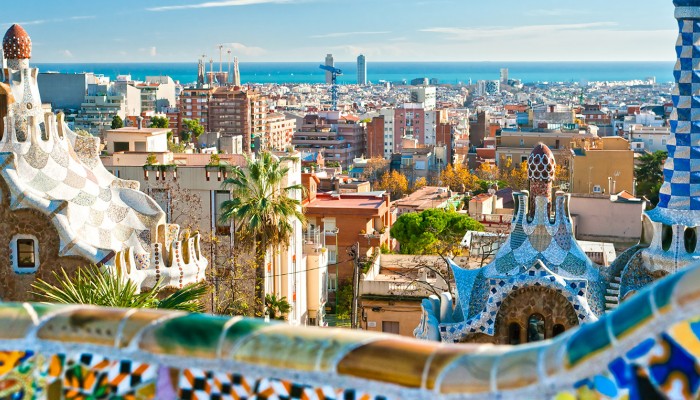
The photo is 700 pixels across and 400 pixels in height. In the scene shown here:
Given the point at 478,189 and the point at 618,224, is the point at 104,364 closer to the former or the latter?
the point at 618,224

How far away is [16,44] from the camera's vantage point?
15.0 meters

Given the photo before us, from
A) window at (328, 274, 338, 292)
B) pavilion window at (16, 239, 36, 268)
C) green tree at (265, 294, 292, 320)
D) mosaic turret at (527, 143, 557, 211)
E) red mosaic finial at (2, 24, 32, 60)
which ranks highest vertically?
red mosaic finial at (2, 24, 32, 60)

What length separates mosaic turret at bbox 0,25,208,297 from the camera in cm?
1434

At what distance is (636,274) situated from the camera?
1154cm

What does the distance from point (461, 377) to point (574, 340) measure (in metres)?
0.31

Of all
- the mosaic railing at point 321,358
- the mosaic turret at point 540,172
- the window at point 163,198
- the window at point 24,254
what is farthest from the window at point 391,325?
the mosaic railing at point 321,358

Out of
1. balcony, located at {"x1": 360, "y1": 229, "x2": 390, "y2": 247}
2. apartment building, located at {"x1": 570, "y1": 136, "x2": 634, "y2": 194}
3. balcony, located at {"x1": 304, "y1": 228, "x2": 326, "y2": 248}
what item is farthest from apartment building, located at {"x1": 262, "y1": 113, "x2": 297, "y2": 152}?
balcony, located at {"x1": 304, "y1": 228, "x2": 326, "y2": 248}

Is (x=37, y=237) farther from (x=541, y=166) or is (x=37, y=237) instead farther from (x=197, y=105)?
(x=197, y=105)

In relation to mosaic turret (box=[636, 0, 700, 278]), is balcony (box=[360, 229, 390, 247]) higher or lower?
lower

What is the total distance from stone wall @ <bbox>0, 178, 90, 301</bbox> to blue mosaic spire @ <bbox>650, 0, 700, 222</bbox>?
761 centimetres

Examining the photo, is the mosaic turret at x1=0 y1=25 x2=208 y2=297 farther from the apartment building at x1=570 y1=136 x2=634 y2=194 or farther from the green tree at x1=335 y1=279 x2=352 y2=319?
the apartment building at x1=570 y1=136 x2=634 y2=194

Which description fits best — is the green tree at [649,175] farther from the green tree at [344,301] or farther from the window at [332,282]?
the green tree at [344,301]

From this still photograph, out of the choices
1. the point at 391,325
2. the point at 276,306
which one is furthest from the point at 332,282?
the point at 391,325

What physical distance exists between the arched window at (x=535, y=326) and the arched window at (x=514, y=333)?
0.12 m
